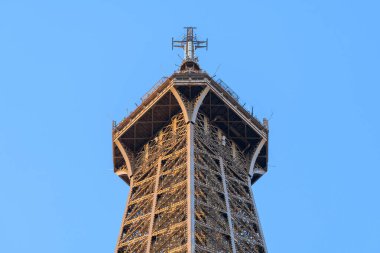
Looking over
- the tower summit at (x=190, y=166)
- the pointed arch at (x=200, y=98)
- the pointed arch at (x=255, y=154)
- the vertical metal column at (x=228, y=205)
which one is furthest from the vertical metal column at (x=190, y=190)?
the pointed arch at (x=255, y=154)

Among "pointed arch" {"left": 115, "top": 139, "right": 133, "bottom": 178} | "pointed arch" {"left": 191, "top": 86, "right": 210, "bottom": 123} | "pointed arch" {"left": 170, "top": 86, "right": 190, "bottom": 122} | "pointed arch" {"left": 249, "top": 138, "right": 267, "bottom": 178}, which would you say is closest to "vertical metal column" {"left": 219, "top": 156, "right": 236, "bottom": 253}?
"pointed arch" {"left": 249, "top": 138, "right": 267, "bottom": 178}

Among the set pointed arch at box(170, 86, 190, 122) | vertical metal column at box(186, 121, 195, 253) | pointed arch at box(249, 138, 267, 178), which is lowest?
vertical metal column at box(186, 121, 195, 253)

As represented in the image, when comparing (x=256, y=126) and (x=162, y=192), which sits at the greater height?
(x=256, y=126)

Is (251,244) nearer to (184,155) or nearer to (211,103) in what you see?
(184,155)

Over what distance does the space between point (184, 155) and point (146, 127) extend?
7.67 m

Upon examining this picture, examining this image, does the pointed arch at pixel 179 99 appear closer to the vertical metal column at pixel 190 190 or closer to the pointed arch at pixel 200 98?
the pointed arch at pixel 200 98

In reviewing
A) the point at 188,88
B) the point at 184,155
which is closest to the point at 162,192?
the point at 184,155

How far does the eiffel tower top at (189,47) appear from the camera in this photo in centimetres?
8888

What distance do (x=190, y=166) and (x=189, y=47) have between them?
64.6 ft

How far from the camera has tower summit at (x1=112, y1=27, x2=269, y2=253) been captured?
70750 millimetres

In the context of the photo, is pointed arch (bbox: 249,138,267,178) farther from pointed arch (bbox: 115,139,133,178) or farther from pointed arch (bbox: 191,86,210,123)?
pointed arch (bbox: 115,139,133,178)

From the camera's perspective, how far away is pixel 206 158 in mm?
80312

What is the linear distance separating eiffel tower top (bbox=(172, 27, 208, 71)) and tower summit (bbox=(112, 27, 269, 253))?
105 millimetres

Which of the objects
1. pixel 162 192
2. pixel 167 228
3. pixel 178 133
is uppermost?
pixel 178 133
